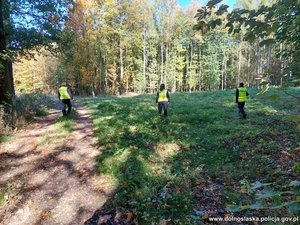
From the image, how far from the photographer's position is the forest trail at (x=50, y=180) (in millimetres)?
5734

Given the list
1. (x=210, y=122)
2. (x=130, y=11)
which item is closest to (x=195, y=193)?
(x=210, y=122)

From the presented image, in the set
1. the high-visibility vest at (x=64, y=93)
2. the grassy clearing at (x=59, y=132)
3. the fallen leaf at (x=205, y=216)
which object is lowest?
the fallen leaf at (x=205, y=216)

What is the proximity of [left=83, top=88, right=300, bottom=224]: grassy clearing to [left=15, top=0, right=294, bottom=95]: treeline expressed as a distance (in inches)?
323

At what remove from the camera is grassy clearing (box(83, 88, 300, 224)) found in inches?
217

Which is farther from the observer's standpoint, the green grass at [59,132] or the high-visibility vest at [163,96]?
the high-visibility vest at [163,96]

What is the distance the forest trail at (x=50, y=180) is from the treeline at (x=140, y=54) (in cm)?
743

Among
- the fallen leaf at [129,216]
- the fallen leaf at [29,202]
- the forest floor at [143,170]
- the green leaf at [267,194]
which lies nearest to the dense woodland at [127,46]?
the green leaf at [267,194]

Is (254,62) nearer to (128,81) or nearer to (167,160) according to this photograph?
(128,81)

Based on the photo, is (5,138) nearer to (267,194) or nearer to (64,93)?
(64,93)

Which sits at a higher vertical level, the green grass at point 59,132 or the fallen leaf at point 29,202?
the green grass at point 59,132

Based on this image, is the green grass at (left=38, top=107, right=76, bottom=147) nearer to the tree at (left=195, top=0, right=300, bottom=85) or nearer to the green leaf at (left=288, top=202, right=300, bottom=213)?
the tree at (left=195, top=0, right=300, bottom=85)

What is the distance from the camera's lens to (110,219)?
5.36 m

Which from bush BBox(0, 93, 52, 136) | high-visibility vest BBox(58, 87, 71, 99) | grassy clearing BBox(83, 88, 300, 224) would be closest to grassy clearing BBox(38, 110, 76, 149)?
high-visibility vest BBox(58, 87, 71, 99)

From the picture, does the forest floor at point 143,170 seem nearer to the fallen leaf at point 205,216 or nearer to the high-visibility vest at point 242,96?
the fallen leaf at point 205,216
